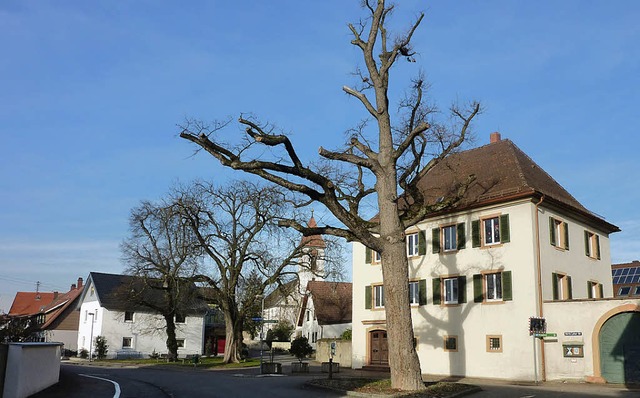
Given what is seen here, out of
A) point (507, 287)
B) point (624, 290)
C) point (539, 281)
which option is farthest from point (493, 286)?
point (624, 290)

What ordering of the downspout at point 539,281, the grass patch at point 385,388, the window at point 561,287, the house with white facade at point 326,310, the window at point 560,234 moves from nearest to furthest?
the grass patch at point 385,388 → the downspout at point 539,281 → the window at point 561,287 → the window at point 560,234 → the house with white facade at point 326,310

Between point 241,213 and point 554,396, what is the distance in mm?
26571

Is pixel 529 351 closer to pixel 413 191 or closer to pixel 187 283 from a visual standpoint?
pixel 413 191

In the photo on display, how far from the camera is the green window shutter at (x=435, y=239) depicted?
32.3 m

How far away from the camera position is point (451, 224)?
3169 centimetres

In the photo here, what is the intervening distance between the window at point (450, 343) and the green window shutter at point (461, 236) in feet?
14.7

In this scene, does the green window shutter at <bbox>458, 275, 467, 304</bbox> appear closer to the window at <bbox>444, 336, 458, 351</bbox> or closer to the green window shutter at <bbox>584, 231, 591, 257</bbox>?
the window at <bbox>444, 336, 458, 351</bbox>

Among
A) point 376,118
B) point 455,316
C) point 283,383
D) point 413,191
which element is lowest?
point 283,383

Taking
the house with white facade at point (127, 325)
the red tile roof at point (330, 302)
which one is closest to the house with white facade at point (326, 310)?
the red tile roof at point (330, 302)

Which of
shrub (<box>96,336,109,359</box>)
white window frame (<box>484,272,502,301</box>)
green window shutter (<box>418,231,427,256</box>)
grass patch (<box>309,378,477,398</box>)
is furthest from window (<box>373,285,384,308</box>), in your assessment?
shrub (<box>96,336,109,359</box>)

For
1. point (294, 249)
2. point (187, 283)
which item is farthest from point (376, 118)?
point (187, 283)

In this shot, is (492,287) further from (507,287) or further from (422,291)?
(422,291)

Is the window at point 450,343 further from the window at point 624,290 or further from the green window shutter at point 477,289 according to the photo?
the window at point 624,290

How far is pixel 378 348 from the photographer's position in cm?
3556
